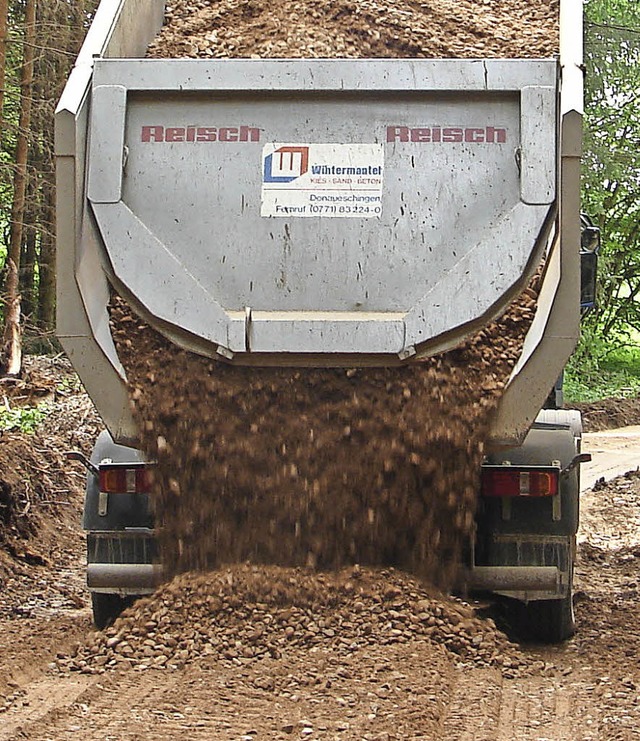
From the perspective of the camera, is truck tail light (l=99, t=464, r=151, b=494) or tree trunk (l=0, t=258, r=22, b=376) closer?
truck tail light (l=99, t=464, r=151, b=494)

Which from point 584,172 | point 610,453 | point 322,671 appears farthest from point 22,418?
point 584,172

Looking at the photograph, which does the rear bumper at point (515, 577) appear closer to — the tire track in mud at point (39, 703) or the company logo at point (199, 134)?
the tire track in mud at point (39, 703)

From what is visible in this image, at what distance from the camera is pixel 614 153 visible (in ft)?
79.4

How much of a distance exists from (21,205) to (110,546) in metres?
10.7

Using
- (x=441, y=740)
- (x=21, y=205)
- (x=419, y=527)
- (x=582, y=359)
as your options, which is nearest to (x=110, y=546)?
(x=419, y=527)

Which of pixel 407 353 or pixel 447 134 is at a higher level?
pixel 447 134

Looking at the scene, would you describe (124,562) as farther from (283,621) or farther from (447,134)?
(447,134)

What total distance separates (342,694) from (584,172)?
13847 mm

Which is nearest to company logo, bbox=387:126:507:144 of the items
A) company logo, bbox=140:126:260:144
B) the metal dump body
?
the metal dump body

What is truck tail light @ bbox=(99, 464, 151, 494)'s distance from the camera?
17.8 feet

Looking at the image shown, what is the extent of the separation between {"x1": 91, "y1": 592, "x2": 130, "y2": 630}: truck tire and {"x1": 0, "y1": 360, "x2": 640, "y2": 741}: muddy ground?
0.20m

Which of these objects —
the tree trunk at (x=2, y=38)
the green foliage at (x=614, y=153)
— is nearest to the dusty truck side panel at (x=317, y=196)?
the tree trunk at (x=2, y=38)

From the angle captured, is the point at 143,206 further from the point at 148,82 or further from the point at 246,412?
the point at 246,412

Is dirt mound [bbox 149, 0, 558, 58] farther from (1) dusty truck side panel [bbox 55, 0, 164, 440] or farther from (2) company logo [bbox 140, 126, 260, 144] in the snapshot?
(1) dusty truck side panel [bbox 55, 0, 164, 440]
